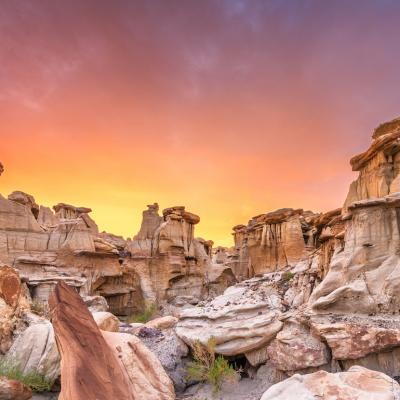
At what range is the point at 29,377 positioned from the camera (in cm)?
711

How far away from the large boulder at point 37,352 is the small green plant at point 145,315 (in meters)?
17.2

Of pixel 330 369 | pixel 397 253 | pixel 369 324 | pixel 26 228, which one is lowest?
pixel 330 369

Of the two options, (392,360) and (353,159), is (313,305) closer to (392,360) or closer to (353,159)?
(392,360)

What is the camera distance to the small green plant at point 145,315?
975 inches

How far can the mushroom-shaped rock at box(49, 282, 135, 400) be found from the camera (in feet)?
16.9

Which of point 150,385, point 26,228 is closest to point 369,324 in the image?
point 150,385

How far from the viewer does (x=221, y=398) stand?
8125mm

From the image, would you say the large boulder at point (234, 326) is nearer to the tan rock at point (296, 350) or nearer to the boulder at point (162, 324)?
the tan rock at point (296, 350)

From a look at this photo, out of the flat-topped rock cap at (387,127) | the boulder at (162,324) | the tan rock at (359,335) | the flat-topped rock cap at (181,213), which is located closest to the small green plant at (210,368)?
the tan rock at (359,335)

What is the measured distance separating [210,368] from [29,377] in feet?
15.2

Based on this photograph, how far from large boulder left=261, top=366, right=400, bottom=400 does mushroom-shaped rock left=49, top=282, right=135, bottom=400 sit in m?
2.84

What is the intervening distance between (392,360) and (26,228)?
942 inches

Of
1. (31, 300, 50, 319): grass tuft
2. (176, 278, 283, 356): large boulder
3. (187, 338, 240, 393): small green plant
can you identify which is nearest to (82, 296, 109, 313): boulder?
(31, 300, 50, 319): grass tuft

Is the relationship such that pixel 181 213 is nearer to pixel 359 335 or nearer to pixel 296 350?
pixel 296 350
